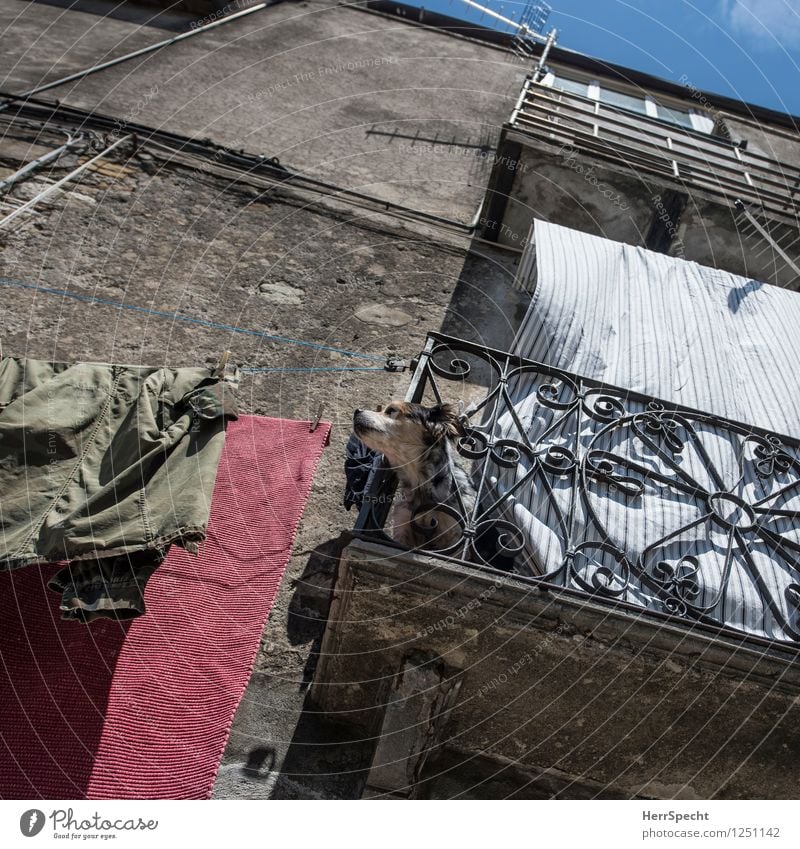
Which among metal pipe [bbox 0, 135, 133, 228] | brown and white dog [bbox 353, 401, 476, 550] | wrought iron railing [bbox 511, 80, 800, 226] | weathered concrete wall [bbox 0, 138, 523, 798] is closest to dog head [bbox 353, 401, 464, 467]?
brown and white dog [bbox 353, 401, 476, 550]

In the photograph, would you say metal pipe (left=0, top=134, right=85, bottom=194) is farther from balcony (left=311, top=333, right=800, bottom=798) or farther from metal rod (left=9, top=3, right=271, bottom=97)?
balcony (left=311, top=333, right=800, bottom=798)

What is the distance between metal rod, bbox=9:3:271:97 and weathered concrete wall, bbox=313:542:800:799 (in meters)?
9.37

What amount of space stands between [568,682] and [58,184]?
7748mm

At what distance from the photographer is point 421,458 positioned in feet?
15.3

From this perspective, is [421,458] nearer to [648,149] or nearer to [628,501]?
[628,501]

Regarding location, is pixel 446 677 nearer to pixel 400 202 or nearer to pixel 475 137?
pixel 400 202

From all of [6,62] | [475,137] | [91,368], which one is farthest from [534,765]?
[6,62]

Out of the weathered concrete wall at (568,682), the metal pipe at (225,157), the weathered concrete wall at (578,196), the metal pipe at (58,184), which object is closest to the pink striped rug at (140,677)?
the weathered concrete wall at (568,682)

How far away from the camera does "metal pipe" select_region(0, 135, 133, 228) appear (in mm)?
7699

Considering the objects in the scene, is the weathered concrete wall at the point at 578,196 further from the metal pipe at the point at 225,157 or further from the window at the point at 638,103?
the window at the point at 638,103

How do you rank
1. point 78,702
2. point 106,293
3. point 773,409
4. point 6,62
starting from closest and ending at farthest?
1. point 78,702
2. point 773,409
3. point 106,293
4. point 6,62

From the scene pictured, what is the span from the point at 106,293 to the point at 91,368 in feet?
10.7

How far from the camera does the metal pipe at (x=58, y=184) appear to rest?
7.70 m

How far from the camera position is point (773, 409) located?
6.75 m
